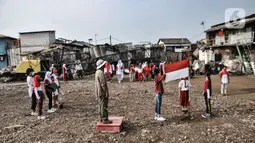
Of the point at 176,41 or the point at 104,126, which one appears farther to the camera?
the point at 176,41

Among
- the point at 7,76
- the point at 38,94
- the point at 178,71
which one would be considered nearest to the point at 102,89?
the point at 178,71

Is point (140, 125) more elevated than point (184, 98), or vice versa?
point (184, 98)

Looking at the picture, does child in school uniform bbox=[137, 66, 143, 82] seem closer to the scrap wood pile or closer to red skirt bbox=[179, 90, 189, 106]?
red skirt bbox=[179, 90, 189, 106]

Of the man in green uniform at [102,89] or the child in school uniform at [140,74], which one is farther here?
the child in school uniform at [140,74]

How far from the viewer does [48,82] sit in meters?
8.91

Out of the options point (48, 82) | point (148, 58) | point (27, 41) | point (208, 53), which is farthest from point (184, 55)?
point (48, 82)

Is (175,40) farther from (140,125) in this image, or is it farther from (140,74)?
(140,125)

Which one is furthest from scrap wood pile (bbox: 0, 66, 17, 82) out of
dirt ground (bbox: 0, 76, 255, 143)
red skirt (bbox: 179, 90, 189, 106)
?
red skirt (bbox: 179, 90, 189, 106)

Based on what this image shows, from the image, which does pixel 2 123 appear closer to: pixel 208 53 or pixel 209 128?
pixel 209 128

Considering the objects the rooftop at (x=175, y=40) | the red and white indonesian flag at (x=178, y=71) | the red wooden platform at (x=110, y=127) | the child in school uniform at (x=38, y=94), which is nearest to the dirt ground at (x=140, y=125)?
the red wooden platform at (x=110, y=127)

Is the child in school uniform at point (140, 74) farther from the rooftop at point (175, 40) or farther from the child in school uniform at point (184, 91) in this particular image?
the rooftop at point (175, 40)

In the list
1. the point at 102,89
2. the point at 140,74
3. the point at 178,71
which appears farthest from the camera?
the point at 140,74

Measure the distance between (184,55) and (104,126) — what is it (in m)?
28.4

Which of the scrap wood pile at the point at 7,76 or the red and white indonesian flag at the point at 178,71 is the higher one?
the red and white indonesian flag at the point at 178,71
